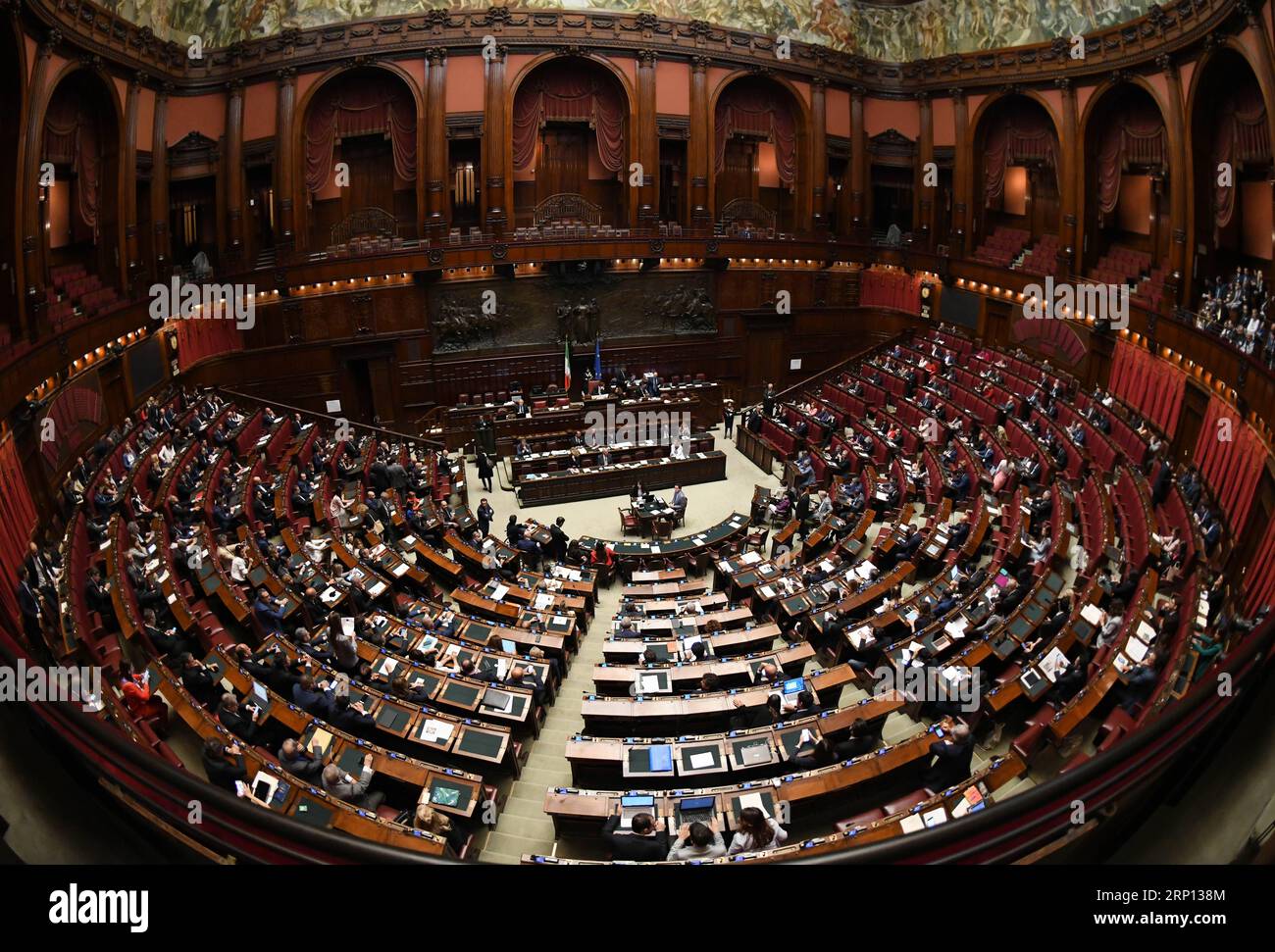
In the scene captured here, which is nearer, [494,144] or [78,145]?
[78,145]

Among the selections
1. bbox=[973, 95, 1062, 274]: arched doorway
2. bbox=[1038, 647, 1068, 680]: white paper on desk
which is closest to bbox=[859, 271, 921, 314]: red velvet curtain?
bbox=[973, 95, 1062, 274]: arched doorway

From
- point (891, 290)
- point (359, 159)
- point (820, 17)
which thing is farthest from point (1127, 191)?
point (359, 159)

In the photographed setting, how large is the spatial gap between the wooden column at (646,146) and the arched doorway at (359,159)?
6.20 metres

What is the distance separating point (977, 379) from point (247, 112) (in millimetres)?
20096

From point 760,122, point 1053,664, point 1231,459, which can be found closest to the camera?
point 1053,664

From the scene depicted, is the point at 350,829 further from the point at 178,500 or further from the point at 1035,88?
the point at 1035,88

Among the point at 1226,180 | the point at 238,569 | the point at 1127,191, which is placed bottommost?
the point at 238,569

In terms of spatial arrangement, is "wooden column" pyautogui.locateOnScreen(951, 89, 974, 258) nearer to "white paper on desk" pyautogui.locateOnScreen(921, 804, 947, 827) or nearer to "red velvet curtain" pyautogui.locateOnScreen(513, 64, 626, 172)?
"red velvet curtain" pyautogui.locateOnScreen(513, 64, 626, 172)

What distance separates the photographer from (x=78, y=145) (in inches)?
647

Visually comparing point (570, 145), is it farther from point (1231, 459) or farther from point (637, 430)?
point (1231, 459)

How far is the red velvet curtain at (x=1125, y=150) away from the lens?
17.7 metres

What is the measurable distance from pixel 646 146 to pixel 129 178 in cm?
1292

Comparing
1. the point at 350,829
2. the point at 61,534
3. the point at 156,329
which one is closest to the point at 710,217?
Result: the point at 156,329
